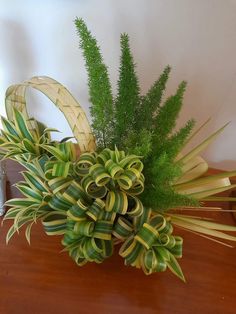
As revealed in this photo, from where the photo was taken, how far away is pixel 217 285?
1.67ft

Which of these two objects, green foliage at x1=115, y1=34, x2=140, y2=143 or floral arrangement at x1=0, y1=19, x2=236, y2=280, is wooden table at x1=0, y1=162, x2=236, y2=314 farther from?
green foliage at x1=115, y1=34, x2=140, y2=143

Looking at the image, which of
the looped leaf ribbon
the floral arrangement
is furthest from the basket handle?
the looped leaf ribbon

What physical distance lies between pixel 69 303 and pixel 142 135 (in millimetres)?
268

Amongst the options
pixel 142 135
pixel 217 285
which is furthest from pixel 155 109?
pixel 217 285

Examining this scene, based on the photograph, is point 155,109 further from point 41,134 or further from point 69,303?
point 69,303

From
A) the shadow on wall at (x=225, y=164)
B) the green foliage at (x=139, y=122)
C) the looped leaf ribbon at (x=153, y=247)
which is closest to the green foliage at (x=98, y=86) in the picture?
the green foliage at (x=139, y=122)

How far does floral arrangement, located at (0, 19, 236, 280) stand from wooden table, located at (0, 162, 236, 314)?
0.04 meters

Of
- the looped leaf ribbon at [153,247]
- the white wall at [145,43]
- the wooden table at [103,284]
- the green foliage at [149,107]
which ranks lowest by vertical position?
the wooden table at [103,284]

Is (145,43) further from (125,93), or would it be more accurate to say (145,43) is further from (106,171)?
(106,171)

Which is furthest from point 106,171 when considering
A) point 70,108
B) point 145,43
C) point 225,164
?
point 225,164

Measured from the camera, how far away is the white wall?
2.25 feet

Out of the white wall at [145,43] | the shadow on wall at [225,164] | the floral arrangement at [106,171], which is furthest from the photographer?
the shadow on wall at [225,164]

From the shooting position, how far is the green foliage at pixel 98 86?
1.57ft

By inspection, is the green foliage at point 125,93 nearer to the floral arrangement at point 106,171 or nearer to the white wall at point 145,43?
the floral arrangement at point 106,171
